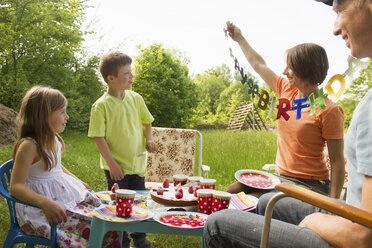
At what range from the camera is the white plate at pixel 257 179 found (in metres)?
1.93

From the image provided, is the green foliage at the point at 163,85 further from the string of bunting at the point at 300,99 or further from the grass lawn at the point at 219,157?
the string of bunting at the point at 300,99

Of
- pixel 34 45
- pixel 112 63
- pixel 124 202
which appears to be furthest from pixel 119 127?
pixel 34 45

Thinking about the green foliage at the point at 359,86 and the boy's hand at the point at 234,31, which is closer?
the boy's hand at the point at 234,31

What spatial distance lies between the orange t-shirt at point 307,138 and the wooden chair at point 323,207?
3.02ft

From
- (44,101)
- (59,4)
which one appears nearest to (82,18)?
(59,4)

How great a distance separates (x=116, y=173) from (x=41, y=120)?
25.6 inches

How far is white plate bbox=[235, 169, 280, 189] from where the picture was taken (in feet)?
6.33

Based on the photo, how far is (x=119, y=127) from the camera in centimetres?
226

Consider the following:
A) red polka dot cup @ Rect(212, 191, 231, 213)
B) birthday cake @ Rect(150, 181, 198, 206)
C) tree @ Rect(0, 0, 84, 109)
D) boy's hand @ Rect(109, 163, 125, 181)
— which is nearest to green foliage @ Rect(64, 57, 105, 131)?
tree @ Rect(0, 0, 84, 109)

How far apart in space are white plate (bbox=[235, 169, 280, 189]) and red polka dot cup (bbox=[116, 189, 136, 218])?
780mm

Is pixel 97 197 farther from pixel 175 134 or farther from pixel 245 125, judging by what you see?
pixel 245 125

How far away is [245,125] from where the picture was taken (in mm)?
11617

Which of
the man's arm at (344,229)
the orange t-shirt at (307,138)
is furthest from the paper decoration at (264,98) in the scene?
the man's arm at (344,229)

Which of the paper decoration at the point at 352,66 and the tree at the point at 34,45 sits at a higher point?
the tree at the point at 34,45
